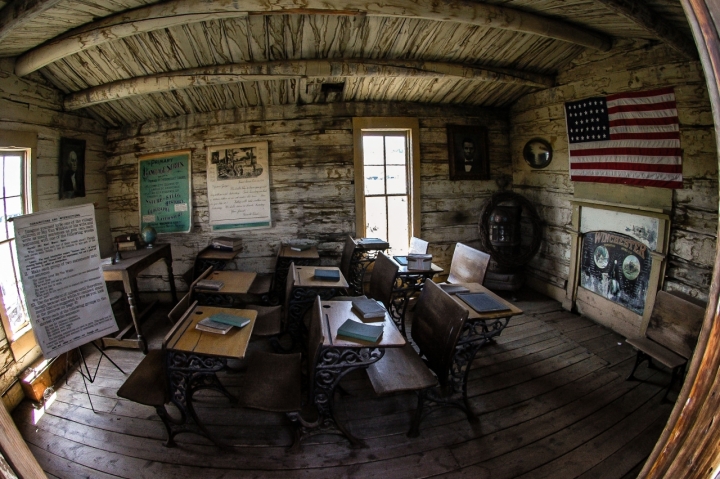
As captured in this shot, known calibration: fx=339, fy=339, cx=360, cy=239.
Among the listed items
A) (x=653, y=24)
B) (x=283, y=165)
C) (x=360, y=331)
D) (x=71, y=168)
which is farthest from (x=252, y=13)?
(x=653, y=24)

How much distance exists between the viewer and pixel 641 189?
13.0 feet

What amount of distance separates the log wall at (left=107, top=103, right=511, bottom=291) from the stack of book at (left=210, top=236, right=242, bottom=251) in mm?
226

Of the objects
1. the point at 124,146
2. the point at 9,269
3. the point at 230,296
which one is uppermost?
the point at 124,146

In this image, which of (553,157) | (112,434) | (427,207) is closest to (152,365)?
(112,434)

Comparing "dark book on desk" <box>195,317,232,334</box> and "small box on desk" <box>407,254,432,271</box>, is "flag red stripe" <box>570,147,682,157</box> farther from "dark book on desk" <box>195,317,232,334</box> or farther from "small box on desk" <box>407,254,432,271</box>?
"dark book on desk" <box>195,317,232,334</box>

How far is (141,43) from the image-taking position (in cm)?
358

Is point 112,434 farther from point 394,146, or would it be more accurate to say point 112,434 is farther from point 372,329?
point 394,146

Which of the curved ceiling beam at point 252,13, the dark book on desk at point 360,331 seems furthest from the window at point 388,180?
the dark book on desk at point 360,331

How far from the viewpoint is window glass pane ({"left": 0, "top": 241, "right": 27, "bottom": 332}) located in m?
3.32

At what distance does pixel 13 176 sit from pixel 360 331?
3.98 metres

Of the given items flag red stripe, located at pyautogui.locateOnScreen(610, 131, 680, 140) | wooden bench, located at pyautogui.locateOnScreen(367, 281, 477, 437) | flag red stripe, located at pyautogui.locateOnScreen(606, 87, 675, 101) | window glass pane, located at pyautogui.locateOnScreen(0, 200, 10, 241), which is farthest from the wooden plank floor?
flag red stripe, located at pyautogui.locateOnScreen(606, 87, 675, 101)

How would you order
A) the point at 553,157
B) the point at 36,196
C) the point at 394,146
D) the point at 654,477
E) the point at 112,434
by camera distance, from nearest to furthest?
the point at 654,477, the point at 112,434, the point at 36,196, the point at 553,157, the point at 394,146

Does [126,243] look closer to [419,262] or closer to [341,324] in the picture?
[341,324]

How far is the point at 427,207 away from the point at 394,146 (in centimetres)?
115
